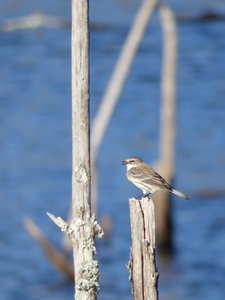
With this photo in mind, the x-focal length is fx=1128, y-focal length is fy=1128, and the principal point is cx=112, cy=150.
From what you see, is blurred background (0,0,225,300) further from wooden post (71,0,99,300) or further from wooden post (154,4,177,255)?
wooden post (71,0,99,300)

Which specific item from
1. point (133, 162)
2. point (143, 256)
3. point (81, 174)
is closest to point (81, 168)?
point (81, 174)

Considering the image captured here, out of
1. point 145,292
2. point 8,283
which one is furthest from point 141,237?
point 8,283

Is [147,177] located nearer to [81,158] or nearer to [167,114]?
[81,158]

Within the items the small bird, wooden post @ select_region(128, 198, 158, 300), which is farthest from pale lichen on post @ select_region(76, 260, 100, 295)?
the small bird

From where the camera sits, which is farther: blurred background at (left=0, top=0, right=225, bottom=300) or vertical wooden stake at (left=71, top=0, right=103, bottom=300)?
blurred background at (left=0, top=0, right=225, bottom=300)

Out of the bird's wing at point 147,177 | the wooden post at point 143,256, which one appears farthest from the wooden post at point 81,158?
the bird's wing at point 147,177

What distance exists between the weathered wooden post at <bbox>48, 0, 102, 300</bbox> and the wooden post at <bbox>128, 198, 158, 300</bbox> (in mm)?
330

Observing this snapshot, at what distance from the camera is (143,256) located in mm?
6922

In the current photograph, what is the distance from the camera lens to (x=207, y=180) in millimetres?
23219

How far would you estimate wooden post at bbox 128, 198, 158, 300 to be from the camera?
6.91 m

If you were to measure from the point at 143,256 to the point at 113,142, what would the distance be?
1727cm

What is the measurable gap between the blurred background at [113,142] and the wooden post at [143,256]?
868 cm

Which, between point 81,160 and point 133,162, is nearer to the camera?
point 81,160

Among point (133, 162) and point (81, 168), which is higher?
point (133, 162)
